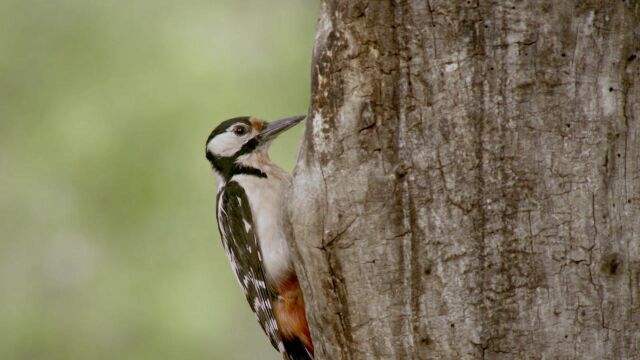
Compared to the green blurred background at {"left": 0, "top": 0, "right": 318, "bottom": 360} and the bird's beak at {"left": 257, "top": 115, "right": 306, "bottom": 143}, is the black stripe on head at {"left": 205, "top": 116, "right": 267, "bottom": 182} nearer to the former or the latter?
the bird's beak at {"left": 257, "top": 115, "right": 306, "bottom": 143}

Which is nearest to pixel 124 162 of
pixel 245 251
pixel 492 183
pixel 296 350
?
pixel 245 251

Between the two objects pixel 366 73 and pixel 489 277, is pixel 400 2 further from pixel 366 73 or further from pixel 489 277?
pixel 489 277

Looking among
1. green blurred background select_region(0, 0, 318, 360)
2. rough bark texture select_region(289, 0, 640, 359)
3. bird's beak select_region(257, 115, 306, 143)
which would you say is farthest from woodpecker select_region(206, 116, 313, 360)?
green blurred background select_region(0, 0, 318, 360)

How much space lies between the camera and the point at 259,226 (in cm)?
483

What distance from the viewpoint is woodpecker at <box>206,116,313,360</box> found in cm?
467

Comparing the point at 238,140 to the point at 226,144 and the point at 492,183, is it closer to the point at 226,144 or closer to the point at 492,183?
the point at 226,144

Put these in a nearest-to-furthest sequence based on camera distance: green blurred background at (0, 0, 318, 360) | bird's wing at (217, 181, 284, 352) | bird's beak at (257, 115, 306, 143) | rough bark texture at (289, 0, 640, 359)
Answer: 1. rough bark texture at (289, 0, 640, 359)
2. bird's wing at (217, 181, 284, 352)
3. bird's beak at (257, 115, 306, 143)
4. green blurred background at (0, 0, 318, 360)

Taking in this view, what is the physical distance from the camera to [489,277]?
3.25 meters

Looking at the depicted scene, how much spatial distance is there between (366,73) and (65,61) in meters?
4.77

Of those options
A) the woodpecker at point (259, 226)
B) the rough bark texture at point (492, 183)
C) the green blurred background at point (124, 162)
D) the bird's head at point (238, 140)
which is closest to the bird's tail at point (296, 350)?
the woodpecker at point (259, 226)

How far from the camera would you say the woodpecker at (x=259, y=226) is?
15.3 feet

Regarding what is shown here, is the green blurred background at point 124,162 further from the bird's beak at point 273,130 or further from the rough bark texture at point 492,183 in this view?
the rough bark texture at point 492,183

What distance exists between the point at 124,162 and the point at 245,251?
2.60 metres

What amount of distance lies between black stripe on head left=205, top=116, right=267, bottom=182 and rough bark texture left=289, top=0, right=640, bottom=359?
1.66 m
